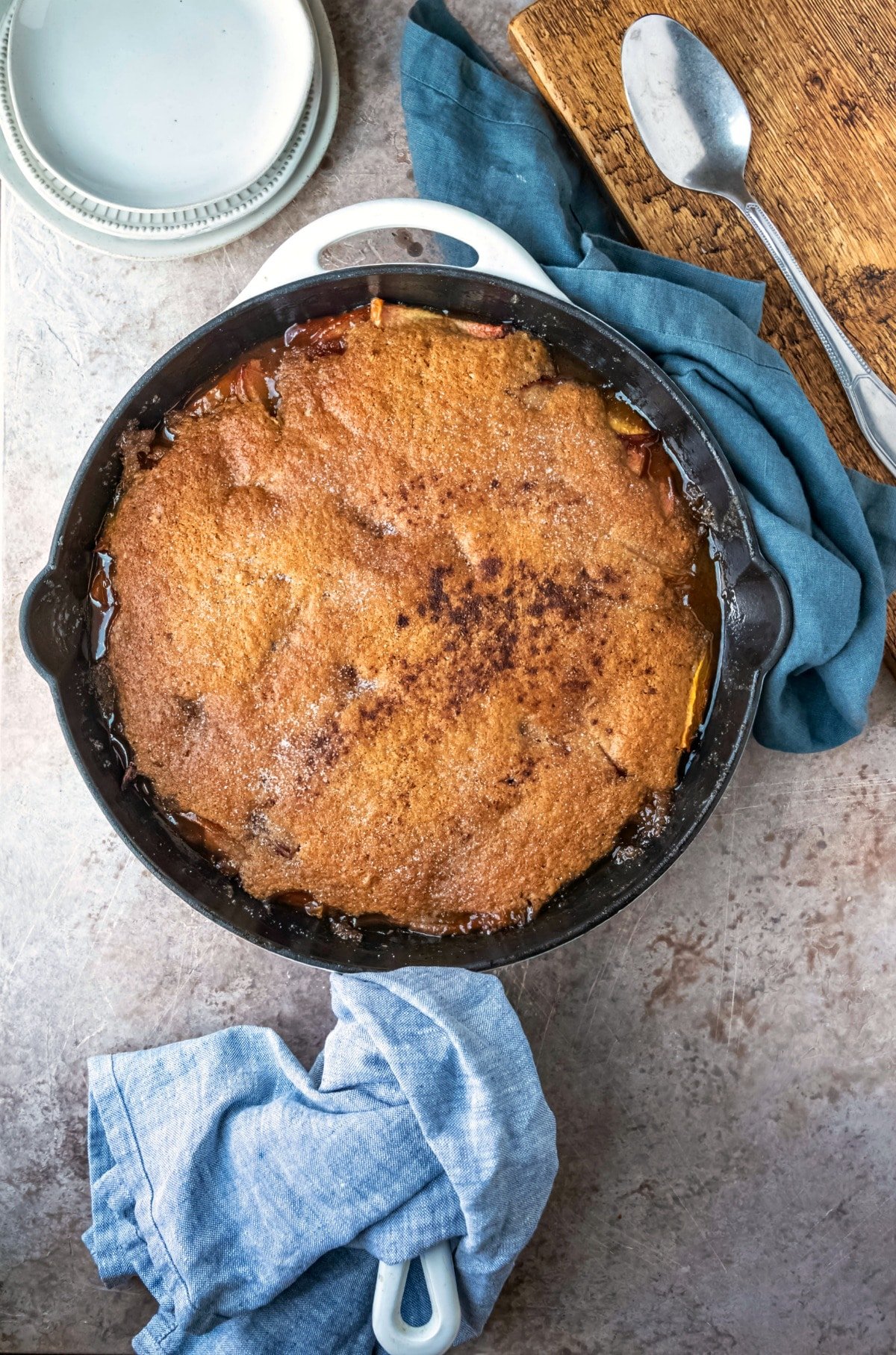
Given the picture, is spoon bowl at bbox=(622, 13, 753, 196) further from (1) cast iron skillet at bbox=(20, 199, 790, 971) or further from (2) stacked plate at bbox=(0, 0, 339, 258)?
(2) stacked plate at bbox=(0, 0, 339, 258)

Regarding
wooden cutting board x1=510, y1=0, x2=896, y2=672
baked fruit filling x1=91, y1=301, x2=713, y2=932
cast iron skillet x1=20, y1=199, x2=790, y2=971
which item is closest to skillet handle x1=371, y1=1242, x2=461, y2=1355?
cast iron skillet x1=20, y1=199, x2=790, y2=971

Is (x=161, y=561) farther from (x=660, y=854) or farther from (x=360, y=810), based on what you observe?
(x=660, y=854)

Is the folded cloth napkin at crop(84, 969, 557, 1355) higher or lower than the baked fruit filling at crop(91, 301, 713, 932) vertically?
lower

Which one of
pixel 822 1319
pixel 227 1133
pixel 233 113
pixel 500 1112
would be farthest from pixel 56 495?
pixel 822 1319

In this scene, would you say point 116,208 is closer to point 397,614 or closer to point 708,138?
point 397,614

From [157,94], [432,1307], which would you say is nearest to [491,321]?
[157,94]

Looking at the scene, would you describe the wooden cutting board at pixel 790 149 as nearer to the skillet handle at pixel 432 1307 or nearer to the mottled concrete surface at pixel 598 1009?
the mottled concrete surface at pixel 598 1009
